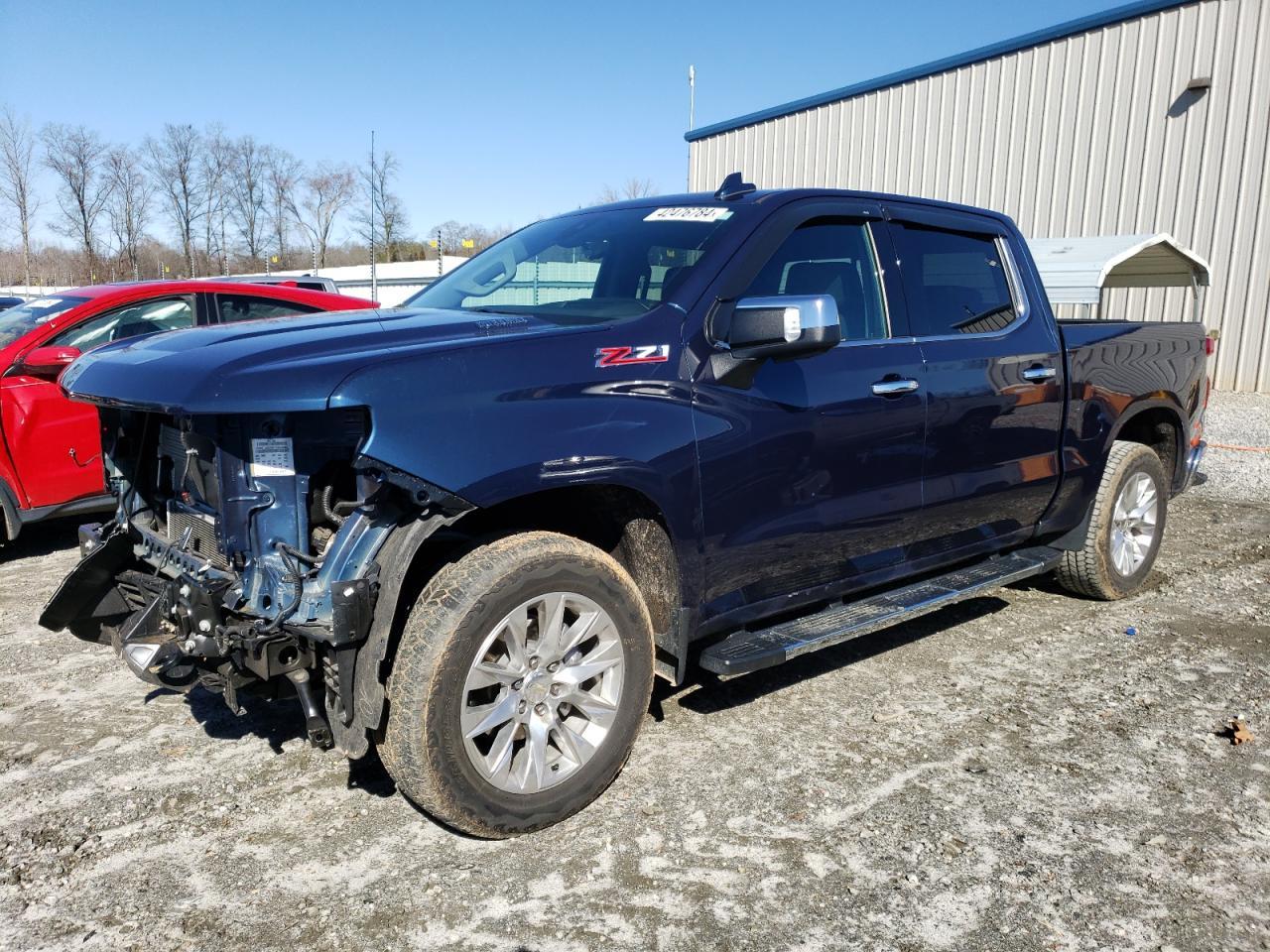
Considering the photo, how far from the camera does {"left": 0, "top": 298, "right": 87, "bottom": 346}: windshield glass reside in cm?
602

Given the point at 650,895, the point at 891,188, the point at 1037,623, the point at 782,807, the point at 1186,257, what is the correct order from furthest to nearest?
the point at 891,188, the point at 1186,257, the point at 1037,623, the point at 782,807, the point at 650,895

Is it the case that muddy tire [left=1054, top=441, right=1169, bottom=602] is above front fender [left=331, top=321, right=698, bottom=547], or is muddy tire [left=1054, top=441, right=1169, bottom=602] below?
below

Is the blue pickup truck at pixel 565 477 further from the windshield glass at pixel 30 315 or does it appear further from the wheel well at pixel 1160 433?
the windshield glass at pixel 30 315

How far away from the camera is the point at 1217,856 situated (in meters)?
2.90

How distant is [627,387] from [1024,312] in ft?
8.33

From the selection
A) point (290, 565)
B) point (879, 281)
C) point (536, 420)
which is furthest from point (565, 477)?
point (879, 281)

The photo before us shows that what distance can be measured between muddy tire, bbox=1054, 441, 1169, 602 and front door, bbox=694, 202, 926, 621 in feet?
5.71

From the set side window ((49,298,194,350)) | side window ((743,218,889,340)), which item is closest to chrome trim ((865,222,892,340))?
side window ((743,218,889,340))

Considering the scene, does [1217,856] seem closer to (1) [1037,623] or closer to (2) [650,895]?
(2) [650,895]

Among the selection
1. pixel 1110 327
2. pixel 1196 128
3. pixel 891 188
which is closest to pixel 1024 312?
pixel 1110 327

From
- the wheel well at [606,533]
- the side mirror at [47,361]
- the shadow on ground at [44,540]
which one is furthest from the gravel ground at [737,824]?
the shadow on ground at [44,540]

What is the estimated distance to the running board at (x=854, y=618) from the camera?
337cm

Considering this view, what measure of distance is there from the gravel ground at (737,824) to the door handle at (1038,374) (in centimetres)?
132

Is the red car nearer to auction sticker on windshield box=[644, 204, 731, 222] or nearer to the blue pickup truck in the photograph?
the blue pickup truck
